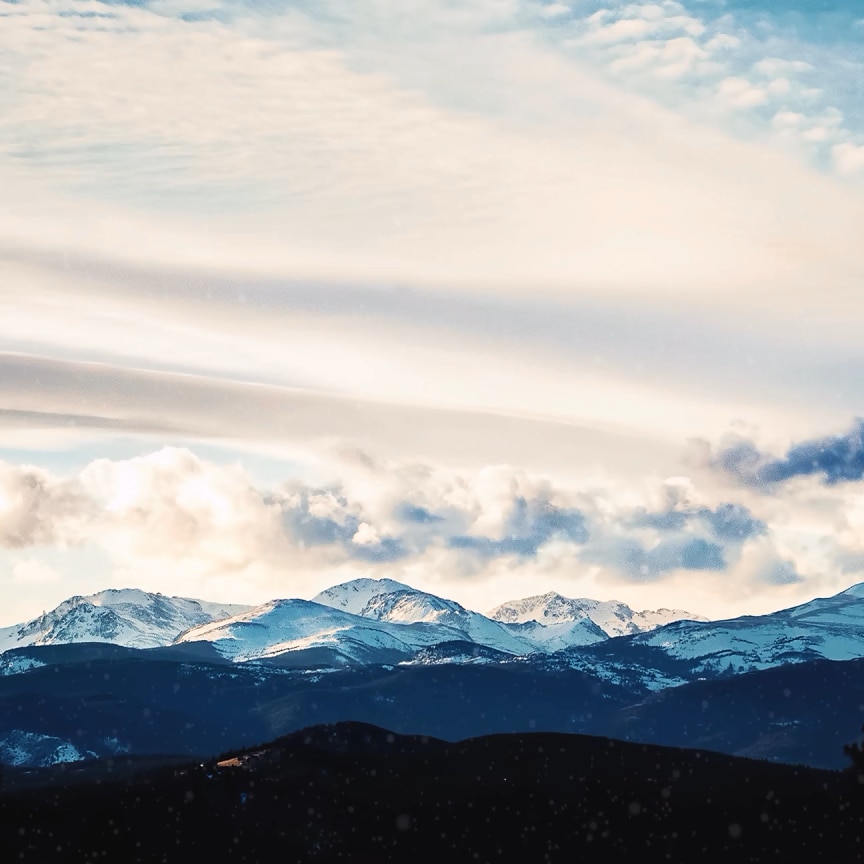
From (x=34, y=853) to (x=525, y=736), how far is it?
54012 millimetres

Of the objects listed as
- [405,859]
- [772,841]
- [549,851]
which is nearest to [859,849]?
[772,841]

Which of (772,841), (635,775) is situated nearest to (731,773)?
(635,775)

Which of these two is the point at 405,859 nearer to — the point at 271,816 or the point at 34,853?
the point at 271,816

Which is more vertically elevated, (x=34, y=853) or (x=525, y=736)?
(x=34, y=853)

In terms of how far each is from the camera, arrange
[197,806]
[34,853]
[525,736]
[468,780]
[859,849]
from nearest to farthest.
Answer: [34,853]
[859,849]
[197,806]
[468,780]
[525,736]

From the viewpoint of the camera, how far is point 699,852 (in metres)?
92.2

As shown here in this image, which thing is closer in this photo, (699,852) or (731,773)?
(699,852)

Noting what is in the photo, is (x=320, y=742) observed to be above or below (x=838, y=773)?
below

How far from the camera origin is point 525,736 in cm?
12594

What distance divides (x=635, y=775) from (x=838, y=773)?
17.6 m

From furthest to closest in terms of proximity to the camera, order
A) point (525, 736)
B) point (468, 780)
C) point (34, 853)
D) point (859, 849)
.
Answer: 1. point (525, 736)
2. point (468, 780)
3. point (859, 849)
4. point (34, 853)

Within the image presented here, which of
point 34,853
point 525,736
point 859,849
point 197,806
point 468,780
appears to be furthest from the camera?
point 525,736

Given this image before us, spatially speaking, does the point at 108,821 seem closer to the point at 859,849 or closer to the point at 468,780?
the point at 468,780

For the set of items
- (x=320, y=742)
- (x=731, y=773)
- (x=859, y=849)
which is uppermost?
(x=859, y=849)
